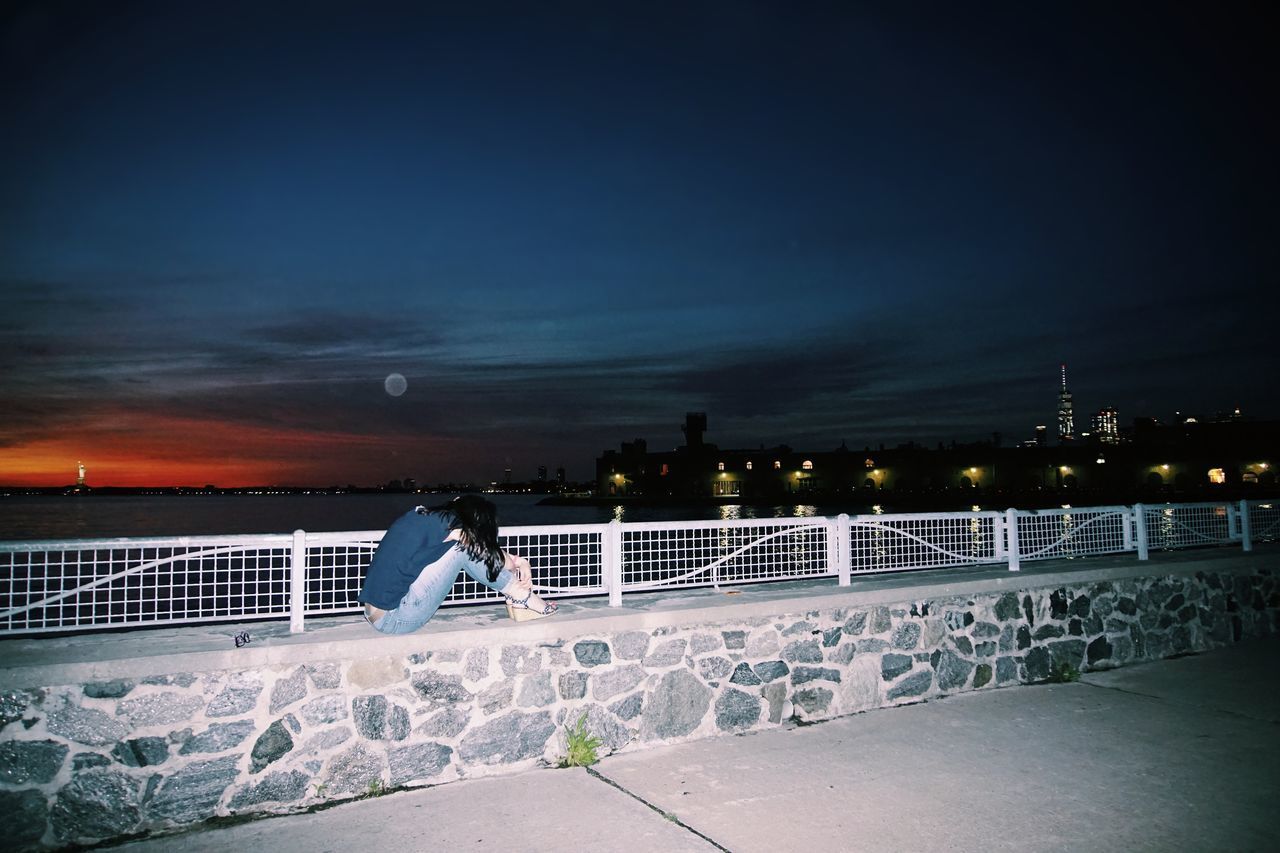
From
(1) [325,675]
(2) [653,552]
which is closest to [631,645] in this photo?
(2) [653,552]

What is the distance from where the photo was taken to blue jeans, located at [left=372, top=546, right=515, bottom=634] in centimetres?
541

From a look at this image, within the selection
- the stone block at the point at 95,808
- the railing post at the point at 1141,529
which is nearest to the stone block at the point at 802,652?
the stone block at the point at 95,808

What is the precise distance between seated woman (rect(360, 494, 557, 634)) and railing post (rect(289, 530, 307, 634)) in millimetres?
506

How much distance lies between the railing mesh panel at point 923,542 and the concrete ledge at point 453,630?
8.9 inches

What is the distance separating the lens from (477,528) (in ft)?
18.2

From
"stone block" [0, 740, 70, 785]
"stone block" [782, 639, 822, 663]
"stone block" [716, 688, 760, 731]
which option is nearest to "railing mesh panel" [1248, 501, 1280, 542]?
"stone block" [782, 639, 822, 663]

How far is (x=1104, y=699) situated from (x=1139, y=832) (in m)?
3.24

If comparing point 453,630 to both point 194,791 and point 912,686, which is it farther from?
point 912,686

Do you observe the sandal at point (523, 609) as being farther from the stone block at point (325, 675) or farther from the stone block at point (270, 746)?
the stone block at point (270, 746)

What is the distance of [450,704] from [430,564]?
993mm

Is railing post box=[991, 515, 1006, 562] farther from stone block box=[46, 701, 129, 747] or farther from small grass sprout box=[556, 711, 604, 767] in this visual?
stone block box=[46, 701, 129, 747]

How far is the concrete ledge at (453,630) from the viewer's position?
468cm

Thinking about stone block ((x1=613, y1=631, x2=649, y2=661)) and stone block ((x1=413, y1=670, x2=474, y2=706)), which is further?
stone block ((x1=613, y1=631, x2=649, y2=661))

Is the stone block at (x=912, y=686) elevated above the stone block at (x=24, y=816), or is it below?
below
